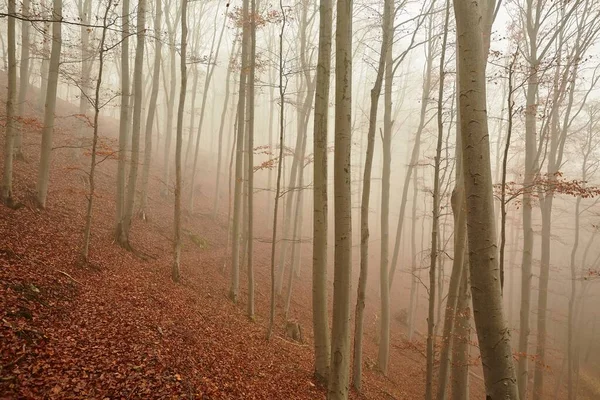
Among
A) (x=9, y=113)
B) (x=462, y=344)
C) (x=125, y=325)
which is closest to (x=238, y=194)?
(x=125, y=325)

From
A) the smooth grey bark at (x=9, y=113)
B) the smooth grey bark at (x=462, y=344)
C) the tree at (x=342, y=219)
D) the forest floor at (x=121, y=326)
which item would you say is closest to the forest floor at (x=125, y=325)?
the forest floor at (x=121, y=326)

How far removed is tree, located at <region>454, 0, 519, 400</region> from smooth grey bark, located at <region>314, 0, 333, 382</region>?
10.2 feet

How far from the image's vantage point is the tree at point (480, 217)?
8.50 ft

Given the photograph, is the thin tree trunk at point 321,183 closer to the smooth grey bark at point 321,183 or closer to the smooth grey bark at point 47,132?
the smooth grey bark at point 321,183

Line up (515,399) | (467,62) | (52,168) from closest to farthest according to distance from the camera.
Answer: (515,399) < (467,62) < (52,168)

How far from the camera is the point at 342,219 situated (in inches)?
195

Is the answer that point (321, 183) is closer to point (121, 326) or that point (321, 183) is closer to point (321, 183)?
point (321, 183)

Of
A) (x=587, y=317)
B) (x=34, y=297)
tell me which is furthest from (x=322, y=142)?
(x=587, y=317)

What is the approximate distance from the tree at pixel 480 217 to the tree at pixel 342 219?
7.20 feet

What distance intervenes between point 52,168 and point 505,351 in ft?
53.3

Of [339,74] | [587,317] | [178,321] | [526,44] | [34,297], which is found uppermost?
[526,44]

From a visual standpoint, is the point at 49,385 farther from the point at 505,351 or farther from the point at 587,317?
the point at 587,317

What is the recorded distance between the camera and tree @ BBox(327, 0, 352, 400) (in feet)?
15.6

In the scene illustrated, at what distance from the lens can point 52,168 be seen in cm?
1346
